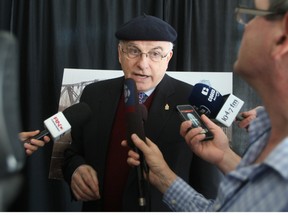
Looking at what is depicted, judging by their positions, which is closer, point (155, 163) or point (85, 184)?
point (155, 163)

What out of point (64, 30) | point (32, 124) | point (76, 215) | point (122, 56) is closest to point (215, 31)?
point (64, 30)

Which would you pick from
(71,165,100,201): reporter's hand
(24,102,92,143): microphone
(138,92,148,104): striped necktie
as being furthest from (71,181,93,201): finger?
(138,92,148,104): striped necktie

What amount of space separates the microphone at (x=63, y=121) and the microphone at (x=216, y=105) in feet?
1.57

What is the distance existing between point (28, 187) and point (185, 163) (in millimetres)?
1582

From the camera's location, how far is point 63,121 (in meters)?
1.25

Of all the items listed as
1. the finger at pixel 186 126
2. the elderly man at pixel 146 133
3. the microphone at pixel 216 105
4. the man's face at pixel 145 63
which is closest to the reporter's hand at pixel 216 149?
the finger at pixel 186 126

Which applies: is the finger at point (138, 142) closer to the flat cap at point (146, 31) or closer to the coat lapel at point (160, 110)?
the coat lapel at point (160, 110)

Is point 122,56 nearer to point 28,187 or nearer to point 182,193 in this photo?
point 182,193

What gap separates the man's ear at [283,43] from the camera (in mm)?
734

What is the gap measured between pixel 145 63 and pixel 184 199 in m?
0.73

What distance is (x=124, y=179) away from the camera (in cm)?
152

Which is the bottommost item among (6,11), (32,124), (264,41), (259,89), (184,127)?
(32,124)

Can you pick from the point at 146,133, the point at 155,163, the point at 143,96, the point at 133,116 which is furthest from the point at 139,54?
the point at 155,163

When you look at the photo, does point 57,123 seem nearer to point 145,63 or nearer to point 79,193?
point 79,193
